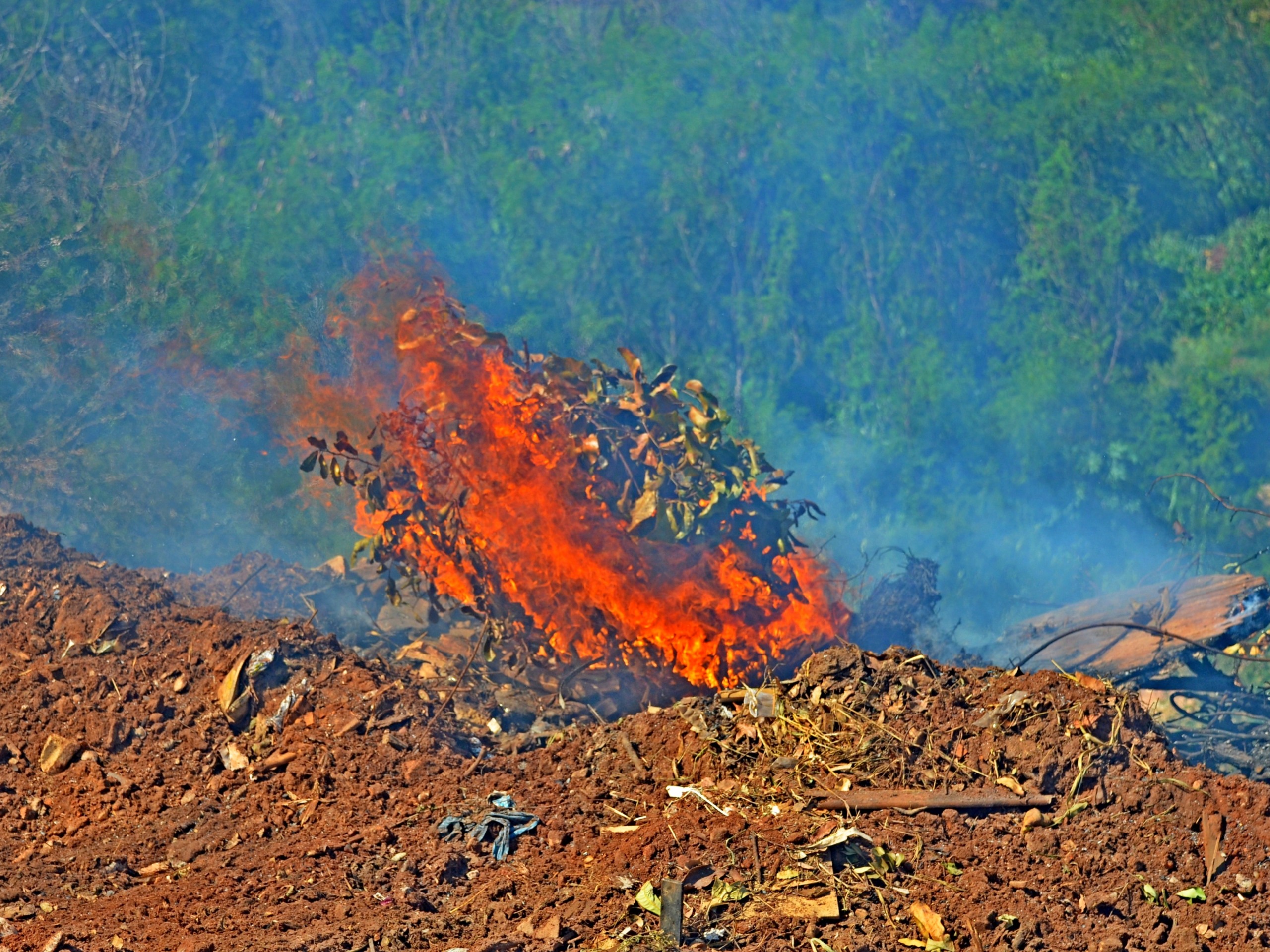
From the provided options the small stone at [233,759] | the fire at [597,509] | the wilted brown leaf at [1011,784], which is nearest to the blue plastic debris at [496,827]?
the small stone at [233,759]

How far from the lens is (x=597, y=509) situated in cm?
999

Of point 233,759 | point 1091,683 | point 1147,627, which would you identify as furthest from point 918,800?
point 233,759

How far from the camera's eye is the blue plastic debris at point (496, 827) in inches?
272

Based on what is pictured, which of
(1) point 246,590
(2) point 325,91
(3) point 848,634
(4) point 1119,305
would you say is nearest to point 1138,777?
(3) point 848,634

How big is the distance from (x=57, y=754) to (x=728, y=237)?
17.9 metres

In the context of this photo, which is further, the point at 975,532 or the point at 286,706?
the point at 975,532

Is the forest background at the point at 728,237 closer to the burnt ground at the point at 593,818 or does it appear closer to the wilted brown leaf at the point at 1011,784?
the burnt ground at the point at 593,818

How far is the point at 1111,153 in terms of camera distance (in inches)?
895

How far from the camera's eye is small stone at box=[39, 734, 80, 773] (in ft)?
27.9

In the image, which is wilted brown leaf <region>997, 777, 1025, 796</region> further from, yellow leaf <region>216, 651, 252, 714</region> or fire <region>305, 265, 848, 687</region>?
yellow leaf <region>216, 651, 252, 714</region>

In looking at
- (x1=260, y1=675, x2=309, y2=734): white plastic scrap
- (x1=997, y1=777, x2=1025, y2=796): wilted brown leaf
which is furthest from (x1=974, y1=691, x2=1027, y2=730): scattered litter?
(x1=260, y1=675, x2=309, y2=734): white plastic scrap

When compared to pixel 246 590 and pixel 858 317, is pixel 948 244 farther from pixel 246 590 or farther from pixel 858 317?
pixel 246 590

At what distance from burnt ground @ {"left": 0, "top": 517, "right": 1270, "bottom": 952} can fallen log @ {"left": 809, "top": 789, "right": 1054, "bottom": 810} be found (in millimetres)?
57

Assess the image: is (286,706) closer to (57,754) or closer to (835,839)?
(57,754)
